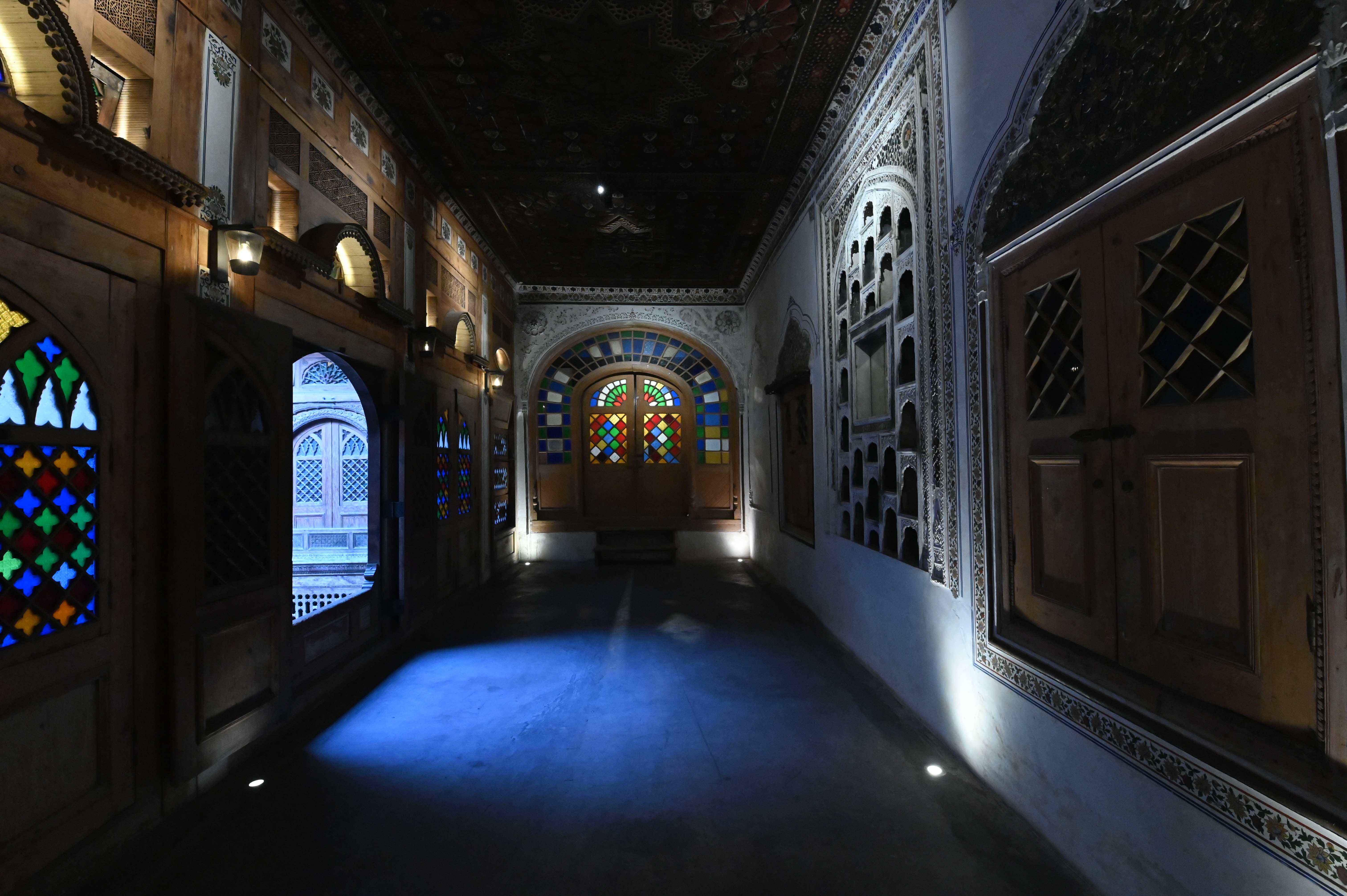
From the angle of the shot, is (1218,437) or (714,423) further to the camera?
(714,423)

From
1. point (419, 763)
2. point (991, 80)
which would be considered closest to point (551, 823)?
point (419, 763)

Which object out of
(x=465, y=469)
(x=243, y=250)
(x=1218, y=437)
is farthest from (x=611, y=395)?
(x=1218, y=437)

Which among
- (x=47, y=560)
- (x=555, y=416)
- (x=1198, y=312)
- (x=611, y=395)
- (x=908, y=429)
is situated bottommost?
(x=47, y=560)

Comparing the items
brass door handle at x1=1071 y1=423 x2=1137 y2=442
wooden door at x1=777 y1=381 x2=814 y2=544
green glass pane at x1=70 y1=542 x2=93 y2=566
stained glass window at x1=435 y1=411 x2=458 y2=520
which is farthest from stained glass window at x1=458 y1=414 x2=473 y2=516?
brass door handle at x1=1071 y1=423 x2=1137 y2=442

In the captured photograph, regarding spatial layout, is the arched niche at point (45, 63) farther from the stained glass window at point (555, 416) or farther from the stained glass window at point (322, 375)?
the stained glass window at point (555, 416)

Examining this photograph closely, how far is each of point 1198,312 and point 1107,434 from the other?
467 millimetres

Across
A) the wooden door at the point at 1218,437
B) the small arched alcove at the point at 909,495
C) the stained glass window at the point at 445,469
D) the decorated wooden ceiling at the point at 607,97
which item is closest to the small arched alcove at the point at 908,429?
the small arched alcove at the point at 909,495

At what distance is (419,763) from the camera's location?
311cm

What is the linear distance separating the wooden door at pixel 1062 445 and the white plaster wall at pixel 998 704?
1.18 ft

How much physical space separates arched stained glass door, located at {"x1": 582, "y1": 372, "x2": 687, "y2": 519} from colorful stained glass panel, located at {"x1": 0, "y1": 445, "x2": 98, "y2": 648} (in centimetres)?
784

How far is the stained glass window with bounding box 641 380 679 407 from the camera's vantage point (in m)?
10.2

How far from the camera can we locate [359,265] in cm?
444

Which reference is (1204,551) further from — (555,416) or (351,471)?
(555,416)

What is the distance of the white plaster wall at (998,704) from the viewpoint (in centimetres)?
174
